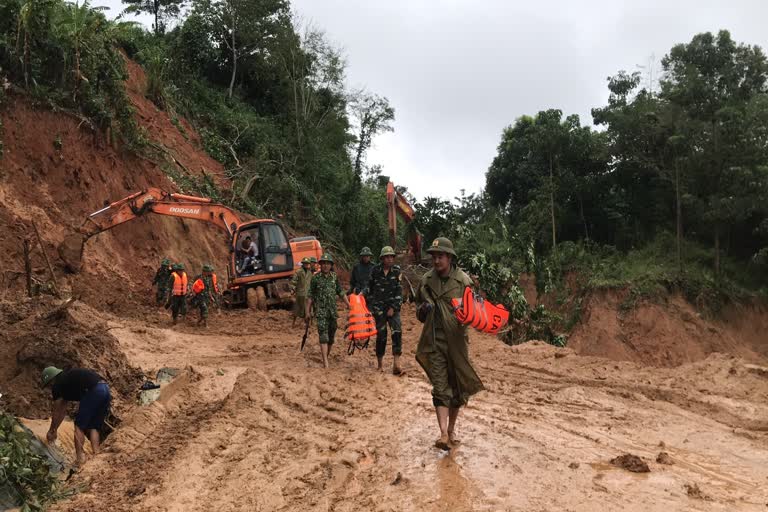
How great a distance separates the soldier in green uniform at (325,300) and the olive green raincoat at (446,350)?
4.33 m

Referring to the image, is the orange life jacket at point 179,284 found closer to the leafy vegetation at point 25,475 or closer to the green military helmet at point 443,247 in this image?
the leafy vegetation at point 25,475

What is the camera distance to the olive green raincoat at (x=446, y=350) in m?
6.05

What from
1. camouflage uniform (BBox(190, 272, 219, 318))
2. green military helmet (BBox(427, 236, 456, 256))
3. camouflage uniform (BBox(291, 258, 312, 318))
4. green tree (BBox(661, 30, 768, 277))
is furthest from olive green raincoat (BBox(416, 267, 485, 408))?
green tree (BBox(661, 30, 768, 277))

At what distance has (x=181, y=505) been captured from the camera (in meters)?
5.41

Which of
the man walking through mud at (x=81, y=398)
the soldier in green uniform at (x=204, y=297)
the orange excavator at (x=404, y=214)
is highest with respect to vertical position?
the orange excavator at (x=404, y=214)

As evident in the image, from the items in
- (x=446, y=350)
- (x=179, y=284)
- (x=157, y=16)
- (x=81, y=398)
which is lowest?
(x=81, y=398)

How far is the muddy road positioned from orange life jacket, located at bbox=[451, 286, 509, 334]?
44.4 inches

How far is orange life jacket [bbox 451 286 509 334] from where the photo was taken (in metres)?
5.86

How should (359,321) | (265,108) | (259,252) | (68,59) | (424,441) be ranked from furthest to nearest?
(265,108), (68,59), (259,252), (359,321), (424,441)

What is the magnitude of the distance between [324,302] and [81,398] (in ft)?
13.4

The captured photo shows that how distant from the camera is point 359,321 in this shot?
33.5 feet

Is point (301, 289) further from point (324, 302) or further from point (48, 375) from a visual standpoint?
point (48, 375)

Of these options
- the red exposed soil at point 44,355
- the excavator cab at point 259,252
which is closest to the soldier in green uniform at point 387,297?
the red exposed soil at point 44,355

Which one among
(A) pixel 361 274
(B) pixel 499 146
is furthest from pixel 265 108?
(A) pixel 361 274
